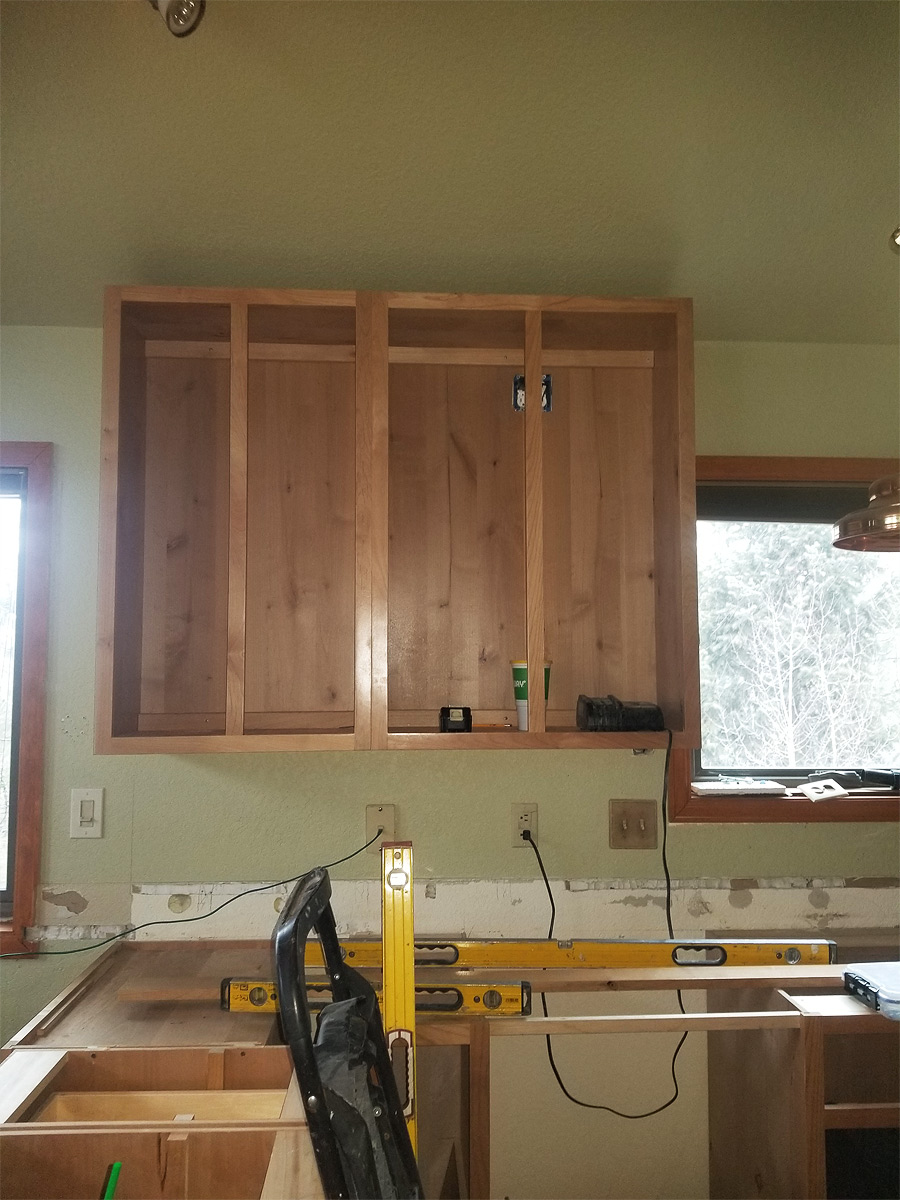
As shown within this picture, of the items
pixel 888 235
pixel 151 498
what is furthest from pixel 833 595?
pixel 151 498

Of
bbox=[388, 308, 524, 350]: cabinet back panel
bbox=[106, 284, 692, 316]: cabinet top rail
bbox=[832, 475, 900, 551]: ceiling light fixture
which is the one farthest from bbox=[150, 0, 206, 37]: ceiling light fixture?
bbox=[832, 475, 900, 551]: ceiling light fixture

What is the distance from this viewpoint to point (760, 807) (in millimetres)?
2178

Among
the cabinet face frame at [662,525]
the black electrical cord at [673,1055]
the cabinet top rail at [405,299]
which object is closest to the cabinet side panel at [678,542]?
the cabinet face frame at [662,525]

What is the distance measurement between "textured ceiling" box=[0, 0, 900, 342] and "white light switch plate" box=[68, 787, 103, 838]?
124 centimetres

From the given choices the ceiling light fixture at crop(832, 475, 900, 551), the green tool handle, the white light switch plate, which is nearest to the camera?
the green tool handle

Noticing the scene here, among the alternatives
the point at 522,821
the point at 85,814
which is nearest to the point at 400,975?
the point at 522,821

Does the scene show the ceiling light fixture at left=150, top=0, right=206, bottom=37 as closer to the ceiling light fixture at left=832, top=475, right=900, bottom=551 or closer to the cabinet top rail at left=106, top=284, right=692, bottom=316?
the cabinet top rail at left=106, top=284, right=692, bottom=316

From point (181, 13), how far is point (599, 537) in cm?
144

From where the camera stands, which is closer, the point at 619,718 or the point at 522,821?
the point at 619,718

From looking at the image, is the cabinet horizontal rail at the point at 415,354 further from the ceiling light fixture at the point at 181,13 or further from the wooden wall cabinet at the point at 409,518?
the ceiling light fixture at the point at 181,13

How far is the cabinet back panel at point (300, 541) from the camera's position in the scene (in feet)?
7.00

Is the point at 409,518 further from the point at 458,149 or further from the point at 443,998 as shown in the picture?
the point at 443,998

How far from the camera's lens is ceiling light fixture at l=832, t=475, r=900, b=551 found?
4.66 feet

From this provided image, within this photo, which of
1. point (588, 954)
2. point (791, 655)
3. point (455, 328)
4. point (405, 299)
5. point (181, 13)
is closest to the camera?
point (181, 13)
